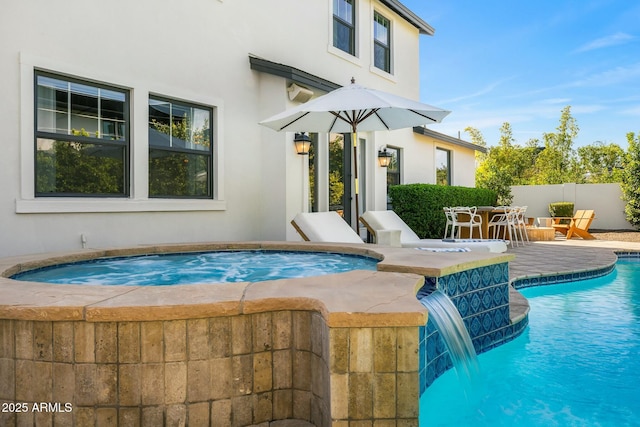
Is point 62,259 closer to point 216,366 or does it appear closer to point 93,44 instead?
point 93,44

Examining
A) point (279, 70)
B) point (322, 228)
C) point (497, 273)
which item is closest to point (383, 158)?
point (279, 70)

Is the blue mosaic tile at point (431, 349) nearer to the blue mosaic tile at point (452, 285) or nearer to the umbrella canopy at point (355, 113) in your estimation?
the blue mosaic tile at point (452, 285)

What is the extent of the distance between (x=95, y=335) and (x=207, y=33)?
6.00 metres

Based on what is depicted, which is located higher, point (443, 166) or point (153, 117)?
point (443, 166)

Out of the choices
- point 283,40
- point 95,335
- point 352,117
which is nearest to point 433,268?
point 95,335

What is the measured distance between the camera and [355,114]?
286 inches

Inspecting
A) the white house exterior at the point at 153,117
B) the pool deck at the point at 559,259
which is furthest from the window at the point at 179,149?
the pool deck at the point at 559,259

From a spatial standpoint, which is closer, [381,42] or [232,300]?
[232,300]

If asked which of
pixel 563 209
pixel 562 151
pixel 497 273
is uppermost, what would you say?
pixel 562 151

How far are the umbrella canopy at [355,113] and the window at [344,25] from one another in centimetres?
328

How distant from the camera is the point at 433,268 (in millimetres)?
3287

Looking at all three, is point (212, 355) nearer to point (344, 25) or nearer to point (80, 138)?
point (80, 138)

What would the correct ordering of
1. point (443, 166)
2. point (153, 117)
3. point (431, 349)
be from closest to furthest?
point (431, 349)
point (153, 117)
point (443, 166)

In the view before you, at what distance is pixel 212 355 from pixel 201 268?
290 centimetres
